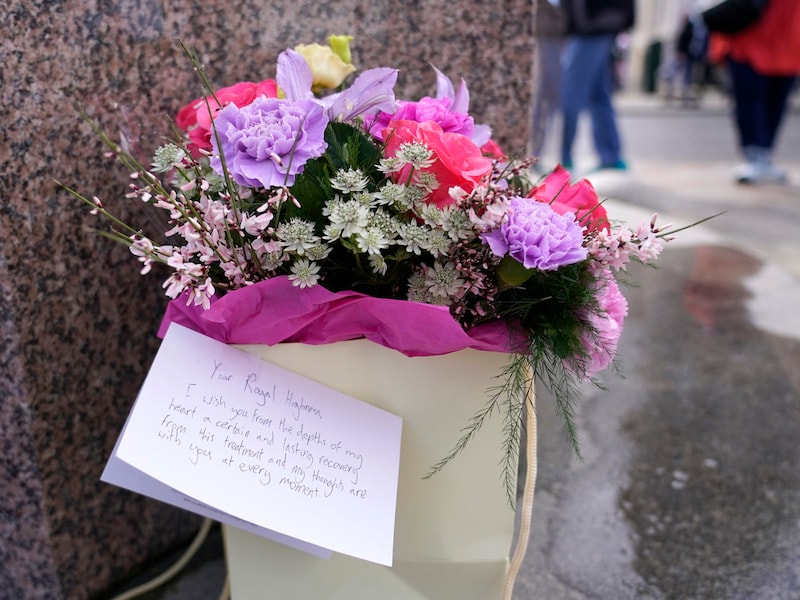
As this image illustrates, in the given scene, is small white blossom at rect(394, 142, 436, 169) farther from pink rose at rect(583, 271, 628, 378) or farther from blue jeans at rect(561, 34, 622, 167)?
blue jeans at rect(561, 34, 622, 167)

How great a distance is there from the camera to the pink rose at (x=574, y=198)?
3.73 feet

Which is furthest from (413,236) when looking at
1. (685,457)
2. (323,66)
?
(685,457)

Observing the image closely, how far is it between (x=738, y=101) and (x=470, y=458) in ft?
17.1

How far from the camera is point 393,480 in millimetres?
1122

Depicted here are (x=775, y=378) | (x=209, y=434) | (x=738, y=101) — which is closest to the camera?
(x=209, y=434)

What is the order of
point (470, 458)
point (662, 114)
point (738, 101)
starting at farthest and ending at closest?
point (662, 114) < point (738, 101) < point (470, 458)

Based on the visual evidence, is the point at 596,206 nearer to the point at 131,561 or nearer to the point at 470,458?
the point at 470,458

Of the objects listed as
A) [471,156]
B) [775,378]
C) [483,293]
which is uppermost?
[471,156]

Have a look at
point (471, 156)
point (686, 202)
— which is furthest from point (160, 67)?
point (686, 202)

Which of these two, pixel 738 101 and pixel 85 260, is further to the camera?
pixel 738 101

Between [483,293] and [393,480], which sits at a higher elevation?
[483,293]

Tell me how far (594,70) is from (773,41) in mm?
1182

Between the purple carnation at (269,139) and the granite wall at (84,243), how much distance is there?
0.40 m

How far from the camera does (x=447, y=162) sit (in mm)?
1060
